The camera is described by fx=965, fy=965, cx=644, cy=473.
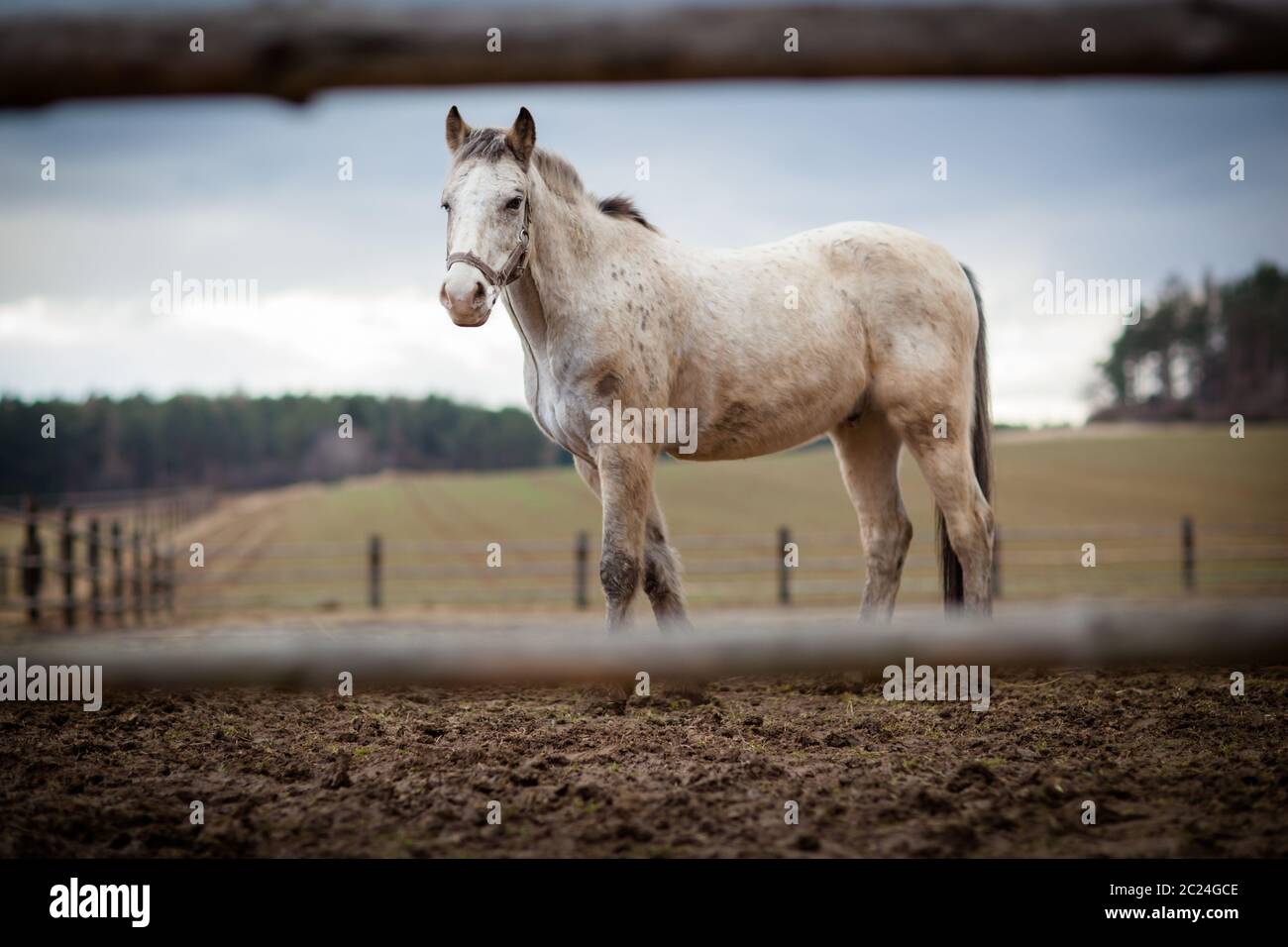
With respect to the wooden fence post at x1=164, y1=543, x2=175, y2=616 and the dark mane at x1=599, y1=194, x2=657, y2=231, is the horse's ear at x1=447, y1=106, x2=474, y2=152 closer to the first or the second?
the dark mane at x1=599, y1=194, x2=657, y2=231

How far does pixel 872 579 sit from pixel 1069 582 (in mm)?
19039

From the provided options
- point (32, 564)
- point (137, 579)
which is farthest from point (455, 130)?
point (137, 579)

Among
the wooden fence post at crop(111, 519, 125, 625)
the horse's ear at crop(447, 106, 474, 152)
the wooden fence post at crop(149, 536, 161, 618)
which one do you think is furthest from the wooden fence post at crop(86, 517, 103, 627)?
the horse's ear at crop(447, 106, 474, 152)

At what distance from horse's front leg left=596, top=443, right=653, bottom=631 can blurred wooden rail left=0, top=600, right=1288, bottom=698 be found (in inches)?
83.2

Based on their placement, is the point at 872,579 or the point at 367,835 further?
the point at 872,579

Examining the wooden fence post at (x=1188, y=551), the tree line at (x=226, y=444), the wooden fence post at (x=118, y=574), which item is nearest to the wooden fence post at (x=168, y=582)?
the wooden fence post at (x=118, y=574)

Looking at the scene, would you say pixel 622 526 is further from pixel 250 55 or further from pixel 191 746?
pixel 250 55

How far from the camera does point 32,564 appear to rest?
1140 cm

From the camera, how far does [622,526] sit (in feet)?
13.6

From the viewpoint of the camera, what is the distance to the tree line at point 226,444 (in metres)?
56.8

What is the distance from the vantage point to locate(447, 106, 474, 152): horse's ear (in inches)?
158

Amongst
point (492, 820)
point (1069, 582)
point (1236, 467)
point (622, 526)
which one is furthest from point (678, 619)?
point (1236, 467)

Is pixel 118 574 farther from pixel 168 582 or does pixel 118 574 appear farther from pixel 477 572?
pixel 477 572

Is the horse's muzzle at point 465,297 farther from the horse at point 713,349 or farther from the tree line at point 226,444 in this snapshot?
the tree line at point 226,444
